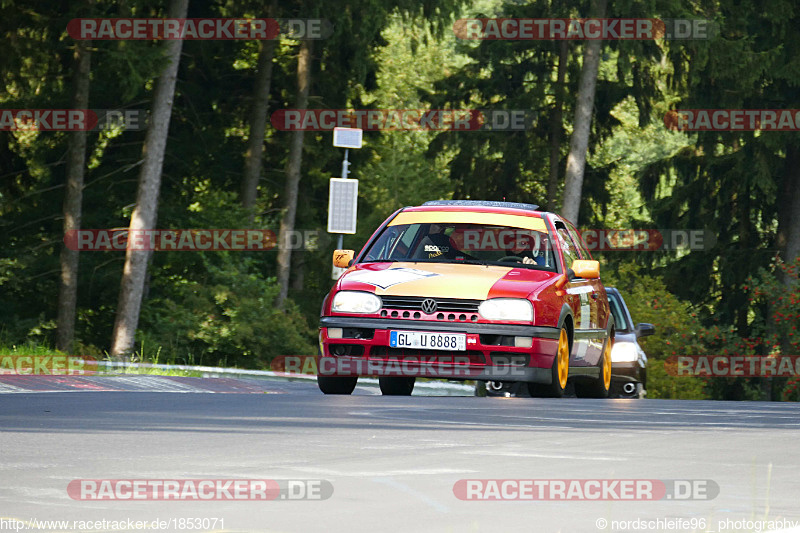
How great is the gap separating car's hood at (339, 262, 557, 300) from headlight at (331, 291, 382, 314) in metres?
0.06

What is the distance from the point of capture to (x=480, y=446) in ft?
31.9

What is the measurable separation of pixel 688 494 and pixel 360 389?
13510 mm

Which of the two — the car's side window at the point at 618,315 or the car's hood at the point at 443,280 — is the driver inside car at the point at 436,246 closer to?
the car's hood at the point at 443,280

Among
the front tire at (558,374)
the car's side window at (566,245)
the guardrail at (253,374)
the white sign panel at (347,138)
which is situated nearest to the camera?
the front tire at (558,374)

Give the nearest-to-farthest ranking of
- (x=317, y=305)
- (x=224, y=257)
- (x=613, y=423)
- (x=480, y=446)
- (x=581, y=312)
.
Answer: (x=480, y=446)
(x=613, y=423)
(x=581, y=312)
(x=224, y=257)
(x=317, y=305)

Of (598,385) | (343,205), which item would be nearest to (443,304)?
(598,385)

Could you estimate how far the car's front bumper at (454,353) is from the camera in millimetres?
14078

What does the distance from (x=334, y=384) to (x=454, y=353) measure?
1.62 meters

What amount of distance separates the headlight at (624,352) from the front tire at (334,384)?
566 cm

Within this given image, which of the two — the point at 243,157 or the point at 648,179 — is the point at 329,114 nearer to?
the point at 243,157

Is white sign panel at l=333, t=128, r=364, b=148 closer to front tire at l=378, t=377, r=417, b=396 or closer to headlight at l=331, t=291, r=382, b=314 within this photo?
front tire at l=378, t=377, r=417, b=396

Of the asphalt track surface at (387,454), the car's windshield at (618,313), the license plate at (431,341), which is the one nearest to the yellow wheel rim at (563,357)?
the asphalt track surface at (387,454)

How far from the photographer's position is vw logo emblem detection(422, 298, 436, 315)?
557 inches

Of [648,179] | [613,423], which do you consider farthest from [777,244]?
[613,423]
